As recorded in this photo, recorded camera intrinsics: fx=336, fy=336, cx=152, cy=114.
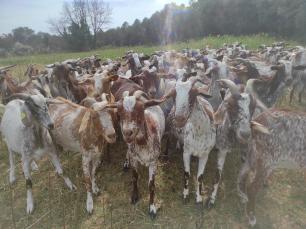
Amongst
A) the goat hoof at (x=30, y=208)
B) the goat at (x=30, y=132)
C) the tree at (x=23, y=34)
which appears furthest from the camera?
the tree at (x=23, y=34)

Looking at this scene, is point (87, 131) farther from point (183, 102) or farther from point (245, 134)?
point (245, 134)

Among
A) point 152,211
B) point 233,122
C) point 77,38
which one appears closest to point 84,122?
point 152,211

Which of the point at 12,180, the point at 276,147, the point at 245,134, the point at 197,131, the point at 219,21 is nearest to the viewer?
the point at 245,134

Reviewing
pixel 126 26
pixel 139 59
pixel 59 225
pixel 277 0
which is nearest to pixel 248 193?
pixel 59 225

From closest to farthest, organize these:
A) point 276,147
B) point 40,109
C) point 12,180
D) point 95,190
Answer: point 276,147, point 40,109, point 95,190, point 12,180

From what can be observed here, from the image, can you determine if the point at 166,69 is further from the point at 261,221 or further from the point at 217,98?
the point at 261,221

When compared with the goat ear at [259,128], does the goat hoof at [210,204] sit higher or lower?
lower

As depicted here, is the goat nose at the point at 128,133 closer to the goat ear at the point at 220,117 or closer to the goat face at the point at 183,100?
the goat face at the point at 183,100

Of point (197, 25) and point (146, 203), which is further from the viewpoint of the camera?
point (197, 25)

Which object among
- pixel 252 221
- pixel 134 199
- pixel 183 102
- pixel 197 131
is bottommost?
pixel 252 221

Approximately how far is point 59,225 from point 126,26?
134ft

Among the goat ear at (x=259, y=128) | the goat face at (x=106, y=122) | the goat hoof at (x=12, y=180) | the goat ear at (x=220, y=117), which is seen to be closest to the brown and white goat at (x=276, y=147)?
the goat ear at (x=259, y=128)

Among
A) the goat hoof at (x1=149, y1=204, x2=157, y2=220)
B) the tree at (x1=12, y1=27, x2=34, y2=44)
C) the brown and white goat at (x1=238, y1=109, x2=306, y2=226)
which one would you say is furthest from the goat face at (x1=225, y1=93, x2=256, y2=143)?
the tree at (x1=12, y1=27, x2=34, y2=44)

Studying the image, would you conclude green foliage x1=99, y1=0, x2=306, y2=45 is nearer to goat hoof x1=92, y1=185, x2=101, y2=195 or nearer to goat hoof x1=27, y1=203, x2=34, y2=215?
goat hoof x1=92, y1=185, x2=101, y2=195
